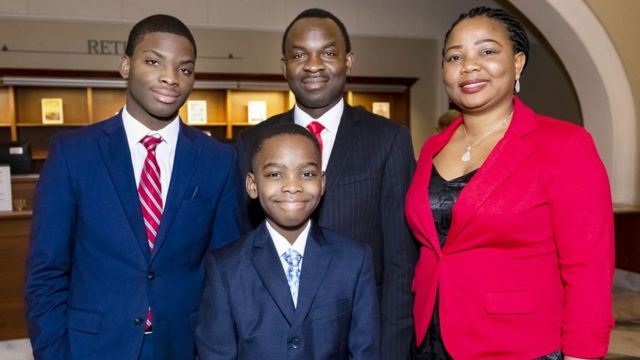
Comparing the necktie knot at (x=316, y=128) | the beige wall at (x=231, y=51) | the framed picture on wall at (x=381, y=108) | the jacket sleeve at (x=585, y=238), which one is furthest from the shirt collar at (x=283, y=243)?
the framed picture on wall at (x=381, y=108)

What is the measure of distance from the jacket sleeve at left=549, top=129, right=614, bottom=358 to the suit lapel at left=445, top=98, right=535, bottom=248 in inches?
4.2

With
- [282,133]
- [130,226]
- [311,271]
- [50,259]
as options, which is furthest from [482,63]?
[50,259]

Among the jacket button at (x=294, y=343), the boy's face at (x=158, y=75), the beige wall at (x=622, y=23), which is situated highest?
the beige wall at (x=622, y=23)

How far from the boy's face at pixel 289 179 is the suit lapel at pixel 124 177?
0.34 metres

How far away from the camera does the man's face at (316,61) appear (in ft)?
5.42

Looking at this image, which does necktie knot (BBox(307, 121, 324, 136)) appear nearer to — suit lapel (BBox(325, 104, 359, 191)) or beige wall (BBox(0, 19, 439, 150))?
suit lapel (BBox(325, 104, 359, 191))

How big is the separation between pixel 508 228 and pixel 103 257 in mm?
1082

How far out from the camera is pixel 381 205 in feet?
5.53

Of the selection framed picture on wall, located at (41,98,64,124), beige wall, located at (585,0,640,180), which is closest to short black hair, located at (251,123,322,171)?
beige wall, located at (585,0,640,180)

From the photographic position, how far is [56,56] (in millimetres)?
6770

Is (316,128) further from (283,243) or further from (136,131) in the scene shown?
(136,131)

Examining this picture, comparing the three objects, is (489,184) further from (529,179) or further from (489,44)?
(489,44)

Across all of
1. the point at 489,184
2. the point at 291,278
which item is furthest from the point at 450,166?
the point at 291,278

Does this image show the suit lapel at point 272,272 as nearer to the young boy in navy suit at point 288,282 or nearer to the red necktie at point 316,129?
the young boy in navy suit at point 288,282
